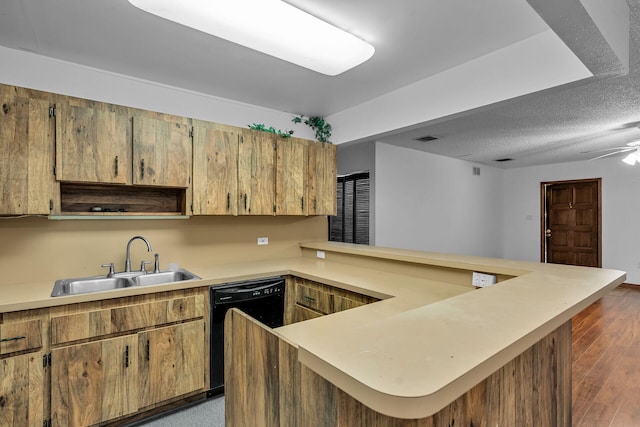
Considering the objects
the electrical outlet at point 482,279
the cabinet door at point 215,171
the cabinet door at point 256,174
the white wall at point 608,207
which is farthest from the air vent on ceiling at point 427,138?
the white wall at point 608,207

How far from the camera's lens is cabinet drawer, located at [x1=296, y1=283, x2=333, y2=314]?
2520 millimetres

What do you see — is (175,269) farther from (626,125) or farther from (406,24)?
(626,125)

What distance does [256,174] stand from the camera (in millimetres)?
3061

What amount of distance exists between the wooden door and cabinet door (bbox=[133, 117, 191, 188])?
24.0 feet

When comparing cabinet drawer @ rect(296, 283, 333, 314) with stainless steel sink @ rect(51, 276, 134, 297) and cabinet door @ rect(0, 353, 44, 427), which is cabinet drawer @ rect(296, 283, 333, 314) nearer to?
stainless steel sink @ rect(51, 276, 134, 297)

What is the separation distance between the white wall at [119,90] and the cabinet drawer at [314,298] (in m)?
1.76

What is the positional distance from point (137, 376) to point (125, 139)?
1641mm

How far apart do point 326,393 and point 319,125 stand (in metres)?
3.21

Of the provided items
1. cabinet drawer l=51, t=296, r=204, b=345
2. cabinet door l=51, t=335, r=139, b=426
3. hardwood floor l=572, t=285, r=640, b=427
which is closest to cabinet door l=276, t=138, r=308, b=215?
cabinet drawer l=51, t=296, r=204, b=345

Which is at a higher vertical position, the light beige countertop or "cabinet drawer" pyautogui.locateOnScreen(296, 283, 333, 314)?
the light beige countertop

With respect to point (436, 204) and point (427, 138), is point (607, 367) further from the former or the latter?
point (436, 204)

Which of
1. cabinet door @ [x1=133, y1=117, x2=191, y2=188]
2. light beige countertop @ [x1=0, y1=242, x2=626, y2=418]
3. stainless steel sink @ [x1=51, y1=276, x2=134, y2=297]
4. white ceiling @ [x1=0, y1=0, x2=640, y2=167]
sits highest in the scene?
white ceiling @ [x1=0, y1=0, x2=640, y2=167]

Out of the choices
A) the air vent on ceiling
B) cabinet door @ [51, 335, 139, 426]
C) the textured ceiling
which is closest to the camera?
cabinet door @ [51, 335, 139, 426]

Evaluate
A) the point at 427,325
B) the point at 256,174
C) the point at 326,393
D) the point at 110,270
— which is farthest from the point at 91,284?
the point at 427,325
